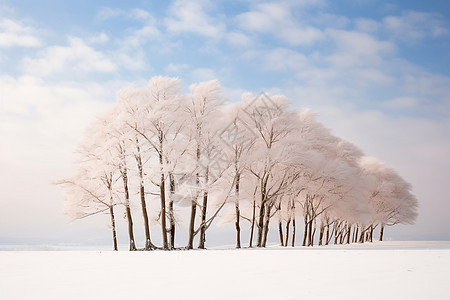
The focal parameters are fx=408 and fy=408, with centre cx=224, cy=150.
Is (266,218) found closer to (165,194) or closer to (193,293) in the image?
(165,194)

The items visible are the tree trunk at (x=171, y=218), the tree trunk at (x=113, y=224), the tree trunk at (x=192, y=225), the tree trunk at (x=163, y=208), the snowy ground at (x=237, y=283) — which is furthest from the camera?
the tree trunk at (x=113, y=224)

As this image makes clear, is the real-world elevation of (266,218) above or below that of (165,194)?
below

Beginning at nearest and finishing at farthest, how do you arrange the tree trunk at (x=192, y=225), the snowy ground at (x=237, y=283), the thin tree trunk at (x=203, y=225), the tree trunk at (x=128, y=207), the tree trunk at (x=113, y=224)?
the snowy ground at (x=237, y=283)
the tree trunk at (x=192, y=225)
the thin tree trunk at (x=203, y=225)
the tree trunk at (x=128, y=207)
the tree trunk at (x=113, y=224)

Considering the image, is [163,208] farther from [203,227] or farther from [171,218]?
[203,227]

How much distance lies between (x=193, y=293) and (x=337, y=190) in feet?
111

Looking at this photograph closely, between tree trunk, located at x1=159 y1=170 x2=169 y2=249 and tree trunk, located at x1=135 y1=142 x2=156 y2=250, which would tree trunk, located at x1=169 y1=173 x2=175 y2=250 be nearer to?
tree trunk, located at x1=159 y1=170 x2=169 y2=249

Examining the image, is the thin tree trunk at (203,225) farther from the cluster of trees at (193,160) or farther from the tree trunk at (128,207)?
the tree trunk at (128,207)

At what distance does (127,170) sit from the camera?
3109cm

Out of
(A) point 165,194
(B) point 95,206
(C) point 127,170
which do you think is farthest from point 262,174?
(B) point 95,206

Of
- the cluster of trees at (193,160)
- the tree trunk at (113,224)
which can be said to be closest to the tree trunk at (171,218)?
the cluster of trees at (193,160)

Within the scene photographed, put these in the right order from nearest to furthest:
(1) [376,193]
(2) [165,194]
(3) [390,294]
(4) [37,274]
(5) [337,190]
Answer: (3) [390,294] → (4) [37,274] → (2) [165,194] → (5) [337,190] → (1) [376,193]

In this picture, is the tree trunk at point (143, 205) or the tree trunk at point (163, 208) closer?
the tree trunk at point (163, 208)

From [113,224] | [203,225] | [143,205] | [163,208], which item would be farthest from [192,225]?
[113,224]

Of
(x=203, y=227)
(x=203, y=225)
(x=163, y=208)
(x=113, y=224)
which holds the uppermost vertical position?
(x=163, y=208)
